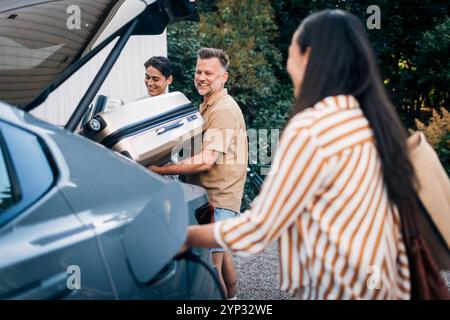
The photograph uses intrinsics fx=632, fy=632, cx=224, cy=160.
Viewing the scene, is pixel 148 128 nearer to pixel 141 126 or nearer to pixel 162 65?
pixel 141 126

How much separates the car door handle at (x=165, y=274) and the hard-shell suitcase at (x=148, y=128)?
1280 mm

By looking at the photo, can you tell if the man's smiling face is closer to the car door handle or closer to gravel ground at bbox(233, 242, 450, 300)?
gravel ground at bbox(233, 242, 450, 300)

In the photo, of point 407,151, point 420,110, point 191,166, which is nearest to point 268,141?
point 420,110

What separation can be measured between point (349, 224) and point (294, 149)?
240mm

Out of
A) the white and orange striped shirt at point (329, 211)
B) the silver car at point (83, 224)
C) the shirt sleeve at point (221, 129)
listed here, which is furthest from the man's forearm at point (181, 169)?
the white and orange striped shirt at point (329, 211)

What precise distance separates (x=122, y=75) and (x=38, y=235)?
243 inches

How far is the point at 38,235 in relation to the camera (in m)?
1.60

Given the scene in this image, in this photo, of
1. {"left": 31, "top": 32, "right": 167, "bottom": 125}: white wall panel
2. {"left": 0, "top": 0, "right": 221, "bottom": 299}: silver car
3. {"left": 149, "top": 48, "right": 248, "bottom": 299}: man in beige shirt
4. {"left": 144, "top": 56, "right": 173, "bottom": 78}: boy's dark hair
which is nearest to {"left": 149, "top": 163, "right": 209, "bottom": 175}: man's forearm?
{"left": 149, "top": 48, "right": 248, "bottom": 299}: man in beige shirt

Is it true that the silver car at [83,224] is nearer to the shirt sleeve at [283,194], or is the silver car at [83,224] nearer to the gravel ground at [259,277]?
the shirt sleeve at [283,194]

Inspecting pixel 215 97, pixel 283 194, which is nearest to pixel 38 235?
pixel 283 194

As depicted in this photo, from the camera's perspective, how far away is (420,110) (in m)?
11.0

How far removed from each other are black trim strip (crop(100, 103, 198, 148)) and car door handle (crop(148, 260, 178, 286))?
1.29 meters

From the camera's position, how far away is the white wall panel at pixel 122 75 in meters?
7.11

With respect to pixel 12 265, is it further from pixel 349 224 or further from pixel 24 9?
pixel 24 9
